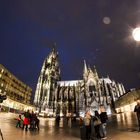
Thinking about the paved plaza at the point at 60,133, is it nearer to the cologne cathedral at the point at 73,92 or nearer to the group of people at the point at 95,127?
the group of people at the point at 95,127

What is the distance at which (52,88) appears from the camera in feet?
281

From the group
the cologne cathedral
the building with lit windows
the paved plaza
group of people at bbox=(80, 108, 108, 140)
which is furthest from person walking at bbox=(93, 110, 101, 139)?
the cologne cathedral

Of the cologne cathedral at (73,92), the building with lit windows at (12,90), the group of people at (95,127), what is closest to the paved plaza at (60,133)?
the group of people at (95,127)

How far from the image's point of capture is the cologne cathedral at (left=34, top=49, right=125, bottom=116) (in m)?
70.8

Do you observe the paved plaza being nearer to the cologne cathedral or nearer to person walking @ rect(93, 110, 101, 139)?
person walking @ rect(93, 110, 101, 139)

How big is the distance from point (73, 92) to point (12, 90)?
35083mm

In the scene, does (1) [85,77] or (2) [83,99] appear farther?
(1) [85,77]

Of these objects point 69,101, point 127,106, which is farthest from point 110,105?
point 69,101

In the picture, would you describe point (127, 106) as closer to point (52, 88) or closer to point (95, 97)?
point (95, 97)

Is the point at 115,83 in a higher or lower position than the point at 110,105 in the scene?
higher

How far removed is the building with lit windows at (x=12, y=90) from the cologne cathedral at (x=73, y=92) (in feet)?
31.4

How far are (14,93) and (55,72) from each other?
102ft

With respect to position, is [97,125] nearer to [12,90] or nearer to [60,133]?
[60,133]

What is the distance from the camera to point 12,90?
214 ft
